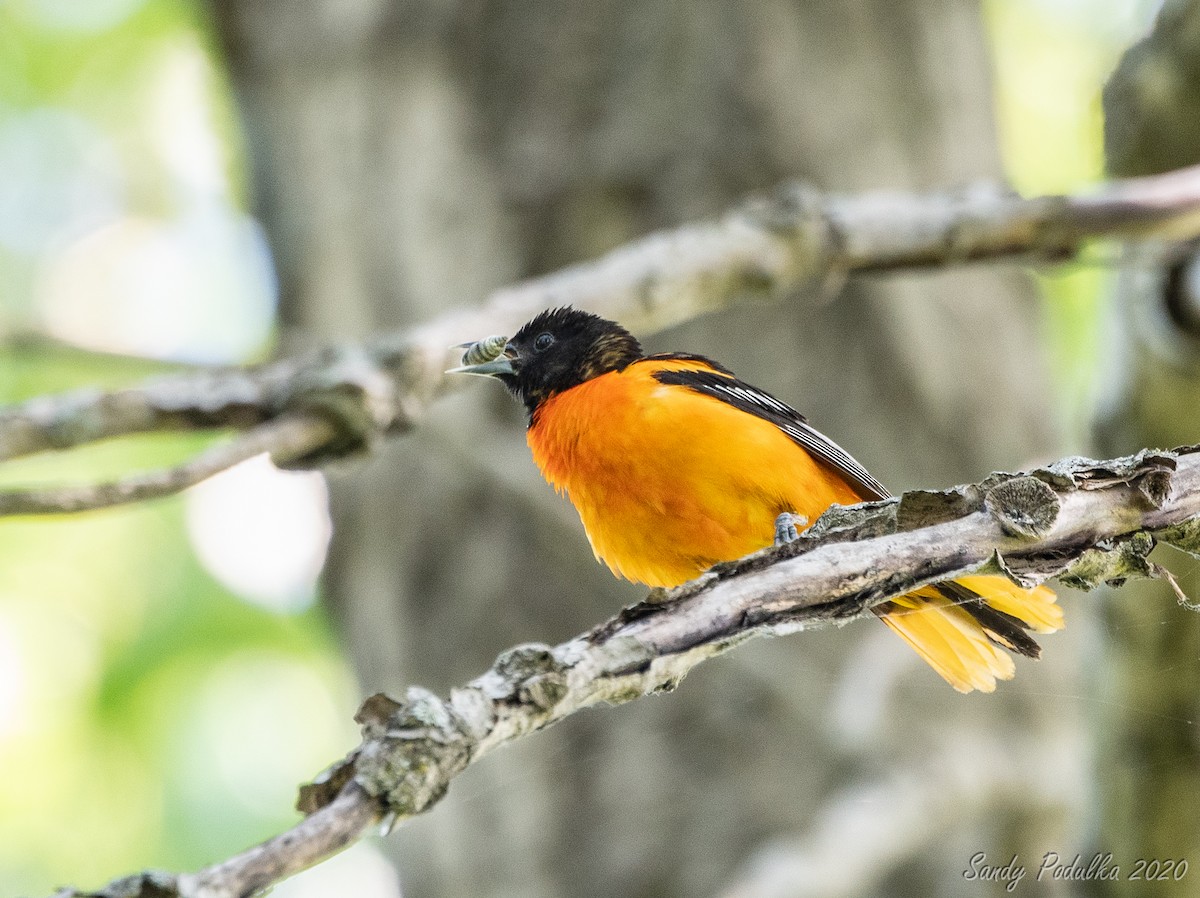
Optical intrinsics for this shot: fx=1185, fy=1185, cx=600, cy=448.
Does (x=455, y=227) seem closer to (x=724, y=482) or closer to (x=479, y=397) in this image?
(x=479, y=397)

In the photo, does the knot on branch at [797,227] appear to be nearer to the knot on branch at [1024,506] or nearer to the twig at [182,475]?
the twig at [182,475]

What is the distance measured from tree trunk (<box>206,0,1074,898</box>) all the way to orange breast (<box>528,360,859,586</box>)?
5.09 ft

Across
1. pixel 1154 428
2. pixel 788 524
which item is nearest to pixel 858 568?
pixel 788 524

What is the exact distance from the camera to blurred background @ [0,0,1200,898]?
5.04 metres

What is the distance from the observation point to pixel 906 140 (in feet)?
21.6

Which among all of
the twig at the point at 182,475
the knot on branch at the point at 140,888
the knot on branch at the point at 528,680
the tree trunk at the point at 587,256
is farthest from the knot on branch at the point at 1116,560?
the tree trunk at the point at 587,256

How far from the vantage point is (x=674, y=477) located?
3494mm

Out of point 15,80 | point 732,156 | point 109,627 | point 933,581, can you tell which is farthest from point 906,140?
point 15,80

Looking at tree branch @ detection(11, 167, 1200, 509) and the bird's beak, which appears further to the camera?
the bird's beak

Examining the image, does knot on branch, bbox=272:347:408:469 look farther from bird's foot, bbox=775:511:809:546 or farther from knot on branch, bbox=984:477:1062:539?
knot on branch, bbox=984:477:1062:539

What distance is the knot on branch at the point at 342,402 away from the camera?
3.58 meters

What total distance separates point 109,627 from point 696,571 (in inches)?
272

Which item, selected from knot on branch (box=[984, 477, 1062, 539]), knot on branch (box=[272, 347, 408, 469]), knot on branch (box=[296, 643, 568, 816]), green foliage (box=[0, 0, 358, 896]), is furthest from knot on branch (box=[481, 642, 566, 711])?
green foliage (box=[0, 0, 358, 896])

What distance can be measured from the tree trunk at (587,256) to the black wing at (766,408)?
4.74 ft
